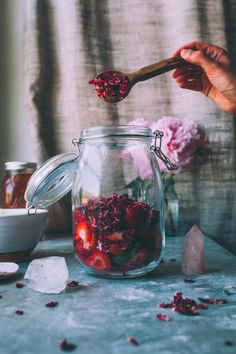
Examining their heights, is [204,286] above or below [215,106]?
below

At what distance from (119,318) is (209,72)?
616mm

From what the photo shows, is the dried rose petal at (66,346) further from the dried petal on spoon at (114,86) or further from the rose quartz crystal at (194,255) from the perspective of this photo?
the dried petal on spoon at (114,86)

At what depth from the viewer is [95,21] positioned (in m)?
1.24

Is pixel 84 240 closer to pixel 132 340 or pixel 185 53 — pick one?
pixel 132 340

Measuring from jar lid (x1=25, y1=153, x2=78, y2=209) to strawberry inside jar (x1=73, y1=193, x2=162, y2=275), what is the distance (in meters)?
0.09

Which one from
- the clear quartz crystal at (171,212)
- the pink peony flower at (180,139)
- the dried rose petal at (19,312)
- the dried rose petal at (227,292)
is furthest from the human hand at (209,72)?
the dried rose petal at (19,312)

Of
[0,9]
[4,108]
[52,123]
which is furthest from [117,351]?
[0,9]

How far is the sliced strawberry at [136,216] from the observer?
0.63m

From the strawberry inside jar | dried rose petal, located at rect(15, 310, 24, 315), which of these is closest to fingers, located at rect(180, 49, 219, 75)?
the strawberry inside jar

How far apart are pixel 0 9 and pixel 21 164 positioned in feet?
1.99

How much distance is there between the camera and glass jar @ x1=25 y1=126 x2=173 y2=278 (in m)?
0.63

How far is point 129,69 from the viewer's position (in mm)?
1252

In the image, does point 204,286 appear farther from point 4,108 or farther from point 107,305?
point 4,108

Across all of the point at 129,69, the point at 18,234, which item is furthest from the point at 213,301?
the point at 129,69
